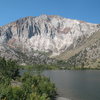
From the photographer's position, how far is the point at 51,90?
10575cm

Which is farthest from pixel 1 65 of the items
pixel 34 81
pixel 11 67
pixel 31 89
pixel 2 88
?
pixel 2 88

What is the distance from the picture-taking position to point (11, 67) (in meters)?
186

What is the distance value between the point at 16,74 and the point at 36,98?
131342 mm

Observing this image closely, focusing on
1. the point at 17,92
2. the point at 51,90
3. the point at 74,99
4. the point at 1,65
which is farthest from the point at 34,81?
the point at 1,65

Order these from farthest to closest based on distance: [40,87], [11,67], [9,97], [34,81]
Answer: [11,67] → [34,81] → [40,87] → [9,97]

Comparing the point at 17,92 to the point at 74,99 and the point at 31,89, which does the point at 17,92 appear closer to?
the point at 31,89

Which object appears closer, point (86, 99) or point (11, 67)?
point (86, 99)

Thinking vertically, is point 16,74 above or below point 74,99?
above

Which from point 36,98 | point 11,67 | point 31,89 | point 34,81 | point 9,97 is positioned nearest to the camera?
point 36,98

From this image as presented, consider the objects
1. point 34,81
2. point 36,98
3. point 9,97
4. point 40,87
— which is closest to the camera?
point 36,98

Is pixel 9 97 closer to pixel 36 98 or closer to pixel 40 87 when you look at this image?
pixel 36 98

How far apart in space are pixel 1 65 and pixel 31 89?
374 ft

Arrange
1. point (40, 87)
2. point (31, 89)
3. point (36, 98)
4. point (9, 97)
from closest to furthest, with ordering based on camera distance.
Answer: point (36, 98), point (9, 97), point (31, 89), point (40, 87)

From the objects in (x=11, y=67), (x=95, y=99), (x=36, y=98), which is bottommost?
(x=95, y=99)
